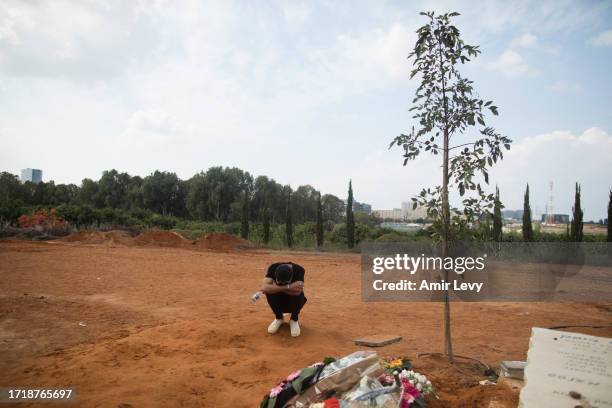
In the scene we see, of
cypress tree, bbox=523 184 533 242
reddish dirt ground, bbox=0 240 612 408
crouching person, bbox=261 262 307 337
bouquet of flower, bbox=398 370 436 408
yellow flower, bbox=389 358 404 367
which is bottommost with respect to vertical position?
reddish dirt ground, bbox=0 240 612 408

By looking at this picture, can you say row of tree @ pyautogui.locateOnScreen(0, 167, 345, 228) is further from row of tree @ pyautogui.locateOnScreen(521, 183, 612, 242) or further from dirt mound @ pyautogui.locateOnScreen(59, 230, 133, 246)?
row of tree @ pyautogui.locateOnScreen(521, 183, 612, 242)

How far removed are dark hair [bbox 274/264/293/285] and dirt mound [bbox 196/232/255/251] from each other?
607 inches

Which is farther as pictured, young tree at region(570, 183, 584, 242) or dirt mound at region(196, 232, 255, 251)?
dirt mound at region(196, 232, 255, 251)

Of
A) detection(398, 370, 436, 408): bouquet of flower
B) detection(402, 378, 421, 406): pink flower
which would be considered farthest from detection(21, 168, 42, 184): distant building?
detection(402, 378, 421, 406): pink flower

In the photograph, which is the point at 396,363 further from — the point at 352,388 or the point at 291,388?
the point at 291,388

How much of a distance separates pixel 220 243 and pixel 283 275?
16.4m

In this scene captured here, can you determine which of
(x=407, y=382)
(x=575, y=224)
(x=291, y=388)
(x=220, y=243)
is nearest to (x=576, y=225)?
(x=575, y=224)

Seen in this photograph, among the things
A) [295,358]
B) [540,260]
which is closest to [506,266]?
[540,260]

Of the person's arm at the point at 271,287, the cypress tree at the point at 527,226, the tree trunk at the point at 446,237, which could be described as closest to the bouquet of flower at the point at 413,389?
the tree trunk at the point at 446,237

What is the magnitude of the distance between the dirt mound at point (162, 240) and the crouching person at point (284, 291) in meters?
16.3

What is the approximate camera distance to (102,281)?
33.7 ft

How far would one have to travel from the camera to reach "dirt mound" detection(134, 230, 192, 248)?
20.9 metres

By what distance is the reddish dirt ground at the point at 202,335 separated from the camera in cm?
399

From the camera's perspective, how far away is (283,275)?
552 centimetres
